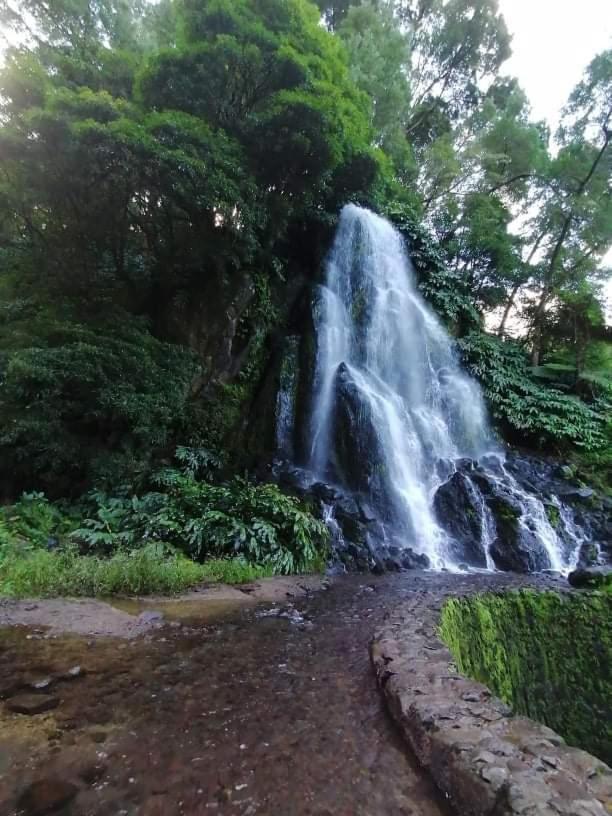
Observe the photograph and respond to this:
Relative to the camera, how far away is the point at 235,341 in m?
10.5

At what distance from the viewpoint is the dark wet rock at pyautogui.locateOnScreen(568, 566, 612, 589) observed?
580cm

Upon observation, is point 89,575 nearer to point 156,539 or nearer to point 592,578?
point 156,539

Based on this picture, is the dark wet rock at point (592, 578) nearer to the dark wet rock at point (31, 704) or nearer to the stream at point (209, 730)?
the stream at point (209, 730)

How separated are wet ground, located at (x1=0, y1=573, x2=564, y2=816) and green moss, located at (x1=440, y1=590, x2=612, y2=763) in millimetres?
1758

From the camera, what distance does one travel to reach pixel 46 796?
1.60 meters

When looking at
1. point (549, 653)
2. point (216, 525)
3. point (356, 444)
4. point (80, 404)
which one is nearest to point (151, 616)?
point (216, 525)

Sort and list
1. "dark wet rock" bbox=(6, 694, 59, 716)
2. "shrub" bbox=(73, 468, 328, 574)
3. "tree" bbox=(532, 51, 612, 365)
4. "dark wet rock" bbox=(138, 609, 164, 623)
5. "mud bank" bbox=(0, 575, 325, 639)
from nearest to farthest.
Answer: "dark wet rock" bbox=(6, 694, 59, 716) < "mud bank" bbox=(0, 575, 325, 639) < "dark wet rock" bbox=(138, 609, 164, 623) < "shrub" bbox=(73, 468, 328, 574) < "tree" bbox=(532, 51, 612, 365)

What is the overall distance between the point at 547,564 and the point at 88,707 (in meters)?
7.67

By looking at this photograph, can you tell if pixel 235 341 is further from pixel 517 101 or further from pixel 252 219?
pixel 517 101

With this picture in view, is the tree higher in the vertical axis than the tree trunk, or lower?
higher

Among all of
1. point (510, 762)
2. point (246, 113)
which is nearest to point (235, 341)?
point (246, 113)

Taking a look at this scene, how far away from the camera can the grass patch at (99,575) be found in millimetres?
4008

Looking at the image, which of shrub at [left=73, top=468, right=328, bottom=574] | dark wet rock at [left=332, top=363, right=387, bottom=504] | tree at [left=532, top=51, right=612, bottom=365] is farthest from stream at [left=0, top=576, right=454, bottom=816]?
tree at [left=532, top=51, right=612, bottom=365]

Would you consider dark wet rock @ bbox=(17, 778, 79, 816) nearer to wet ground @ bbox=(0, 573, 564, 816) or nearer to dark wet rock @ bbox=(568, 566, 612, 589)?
wet ground @ bbox=(0, 573, 564, 816)
